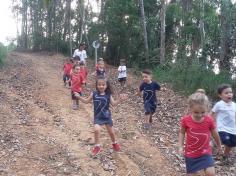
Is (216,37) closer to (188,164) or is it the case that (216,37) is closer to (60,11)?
(188,164)

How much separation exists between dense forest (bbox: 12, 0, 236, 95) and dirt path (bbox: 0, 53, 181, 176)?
5.63m

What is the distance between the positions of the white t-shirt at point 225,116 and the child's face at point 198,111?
2163 mm

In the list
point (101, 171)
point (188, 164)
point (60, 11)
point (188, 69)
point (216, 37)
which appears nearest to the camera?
point (188, 164)

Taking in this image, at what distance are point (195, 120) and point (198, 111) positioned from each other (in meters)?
0.22

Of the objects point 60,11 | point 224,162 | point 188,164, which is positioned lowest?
point 224,162

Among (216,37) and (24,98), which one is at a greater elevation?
(216,37)

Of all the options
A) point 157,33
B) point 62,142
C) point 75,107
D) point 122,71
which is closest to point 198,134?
point 62,142

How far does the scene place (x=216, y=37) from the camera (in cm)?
1881

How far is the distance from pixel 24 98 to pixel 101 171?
6.94 m

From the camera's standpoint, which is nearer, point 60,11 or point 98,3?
point 98,3

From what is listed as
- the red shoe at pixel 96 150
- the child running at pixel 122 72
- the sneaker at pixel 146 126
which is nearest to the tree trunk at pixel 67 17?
the child running at pixel 122 72

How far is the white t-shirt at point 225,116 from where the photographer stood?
307 inches

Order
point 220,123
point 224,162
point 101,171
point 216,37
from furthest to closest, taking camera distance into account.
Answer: point 216,37 < point 224,162 < point 220,123 < point 101,171

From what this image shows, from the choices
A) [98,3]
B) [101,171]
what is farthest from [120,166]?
[98,3]
